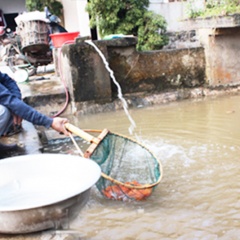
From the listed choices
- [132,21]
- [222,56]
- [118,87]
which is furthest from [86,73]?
[132,21]

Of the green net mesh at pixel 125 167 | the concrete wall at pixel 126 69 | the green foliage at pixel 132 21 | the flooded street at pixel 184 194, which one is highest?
the green foliage at pixel 132 21

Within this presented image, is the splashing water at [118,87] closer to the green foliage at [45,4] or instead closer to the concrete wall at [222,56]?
the concrete wall at [222,56]

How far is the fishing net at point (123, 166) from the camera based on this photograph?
9.67 feet

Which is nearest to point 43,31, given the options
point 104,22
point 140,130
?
point 104,22

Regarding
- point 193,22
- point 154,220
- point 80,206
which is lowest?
point 154,220

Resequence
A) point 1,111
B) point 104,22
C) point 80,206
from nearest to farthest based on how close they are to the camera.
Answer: point 80,206
point 1,111
point 104,22

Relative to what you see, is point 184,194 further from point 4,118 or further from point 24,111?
point 4,118

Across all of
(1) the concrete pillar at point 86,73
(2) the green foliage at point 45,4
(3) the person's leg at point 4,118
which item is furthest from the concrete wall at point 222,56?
(2) the green foliage at point 45,4

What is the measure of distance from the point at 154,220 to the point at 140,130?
2.46 meters

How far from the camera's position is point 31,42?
30.8ft

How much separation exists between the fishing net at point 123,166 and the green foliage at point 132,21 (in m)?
6.97

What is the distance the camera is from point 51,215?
1924 mm

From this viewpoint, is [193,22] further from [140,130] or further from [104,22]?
[104,22]

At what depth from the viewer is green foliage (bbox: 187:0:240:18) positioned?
6.34 meters
